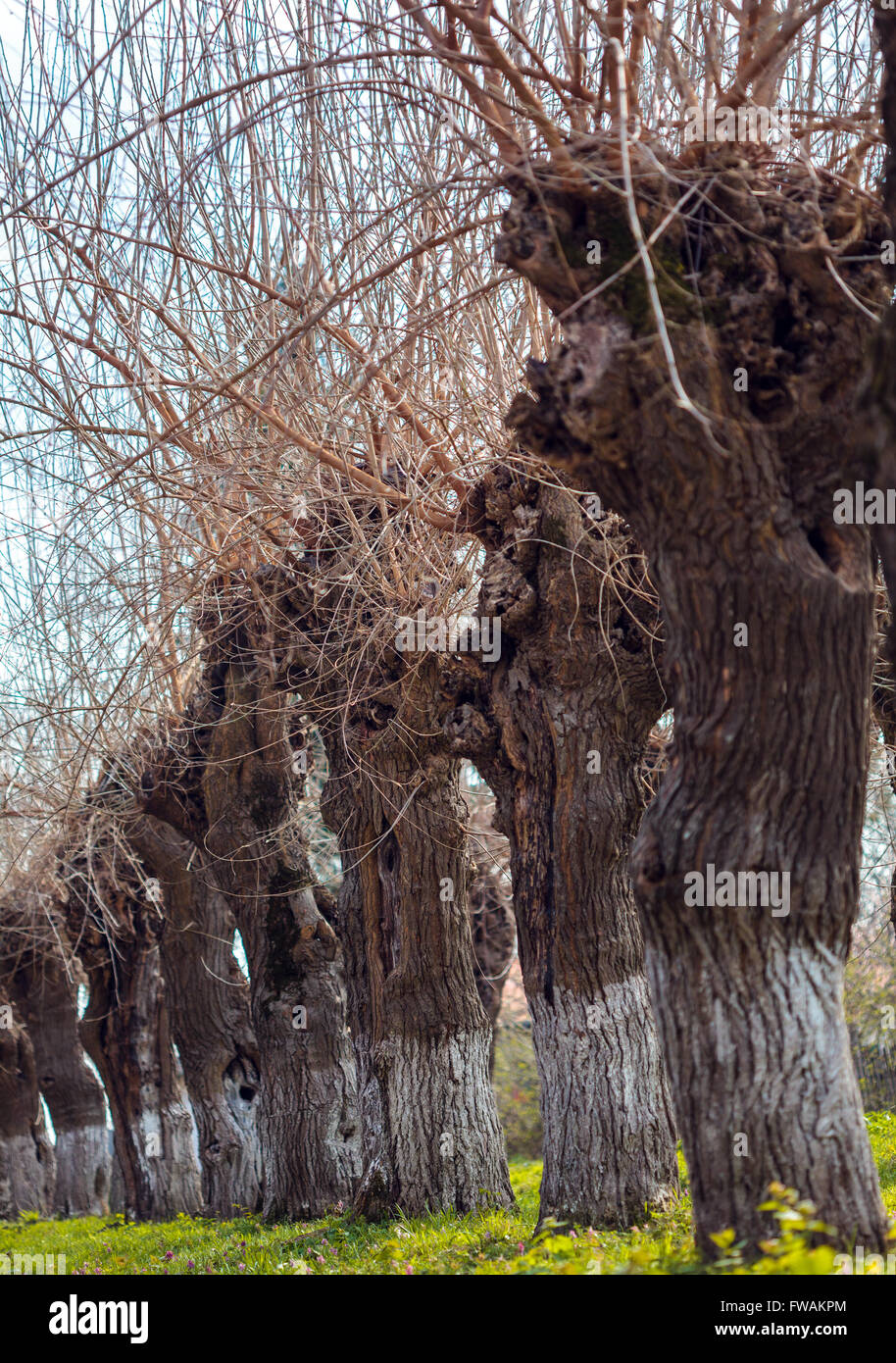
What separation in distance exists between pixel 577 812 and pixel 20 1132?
16.4 metres

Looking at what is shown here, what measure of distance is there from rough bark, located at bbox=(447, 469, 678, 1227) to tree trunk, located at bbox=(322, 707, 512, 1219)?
1612mm

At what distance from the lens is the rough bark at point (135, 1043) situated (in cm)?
1563

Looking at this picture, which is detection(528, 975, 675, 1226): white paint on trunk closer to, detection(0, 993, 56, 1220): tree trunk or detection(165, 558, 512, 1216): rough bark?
detection(165, 558, 512, 1216): rough bark

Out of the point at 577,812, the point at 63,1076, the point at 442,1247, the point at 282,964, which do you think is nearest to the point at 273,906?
the point at 282,964

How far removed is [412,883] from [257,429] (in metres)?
3.70

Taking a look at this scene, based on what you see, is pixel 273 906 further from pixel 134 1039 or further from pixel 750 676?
pixel 750 676

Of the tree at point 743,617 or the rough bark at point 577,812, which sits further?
the rough bark at point 577,812

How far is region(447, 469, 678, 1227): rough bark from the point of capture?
726 centimetres

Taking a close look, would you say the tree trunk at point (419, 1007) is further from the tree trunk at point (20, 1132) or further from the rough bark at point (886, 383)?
the tree trunk at point (20, 1132)

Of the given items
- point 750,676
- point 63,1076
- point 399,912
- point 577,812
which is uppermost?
point 750,676

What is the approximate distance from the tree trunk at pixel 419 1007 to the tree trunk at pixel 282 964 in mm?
1581

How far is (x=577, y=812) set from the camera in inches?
293

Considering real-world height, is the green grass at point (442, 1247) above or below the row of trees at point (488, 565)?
below

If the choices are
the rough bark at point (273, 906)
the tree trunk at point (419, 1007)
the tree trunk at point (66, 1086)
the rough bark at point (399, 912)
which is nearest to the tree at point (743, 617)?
the rough bark at point (399, 912)
